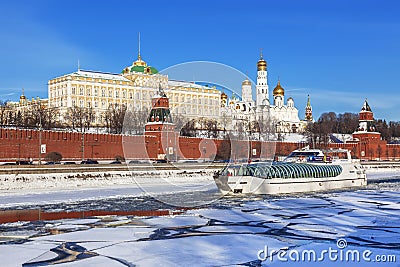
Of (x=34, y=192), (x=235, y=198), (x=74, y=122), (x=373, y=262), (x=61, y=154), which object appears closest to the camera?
A: (x=373, y=262)

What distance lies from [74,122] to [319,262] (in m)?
65.6

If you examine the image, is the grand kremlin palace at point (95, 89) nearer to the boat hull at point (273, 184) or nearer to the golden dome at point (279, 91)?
the golden dome at point (279, 91)

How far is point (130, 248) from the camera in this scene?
9.94m

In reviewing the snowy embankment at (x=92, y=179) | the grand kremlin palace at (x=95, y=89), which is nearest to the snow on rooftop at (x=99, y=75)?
the grand kremlin palace at (x=95, y=89)

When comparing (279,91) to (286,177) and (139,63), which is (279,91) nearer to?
(139,63)

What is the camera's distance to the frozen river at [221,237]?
887cm

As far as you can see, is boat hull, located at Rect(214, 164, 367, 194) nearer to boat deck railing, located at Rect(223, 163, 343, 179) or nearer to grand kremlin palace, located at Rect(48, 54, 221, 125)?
boat deck railing, located at Rect(223, 163, 343, 179)

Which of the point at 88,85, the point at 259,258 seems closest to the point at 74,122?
the point at 88,85

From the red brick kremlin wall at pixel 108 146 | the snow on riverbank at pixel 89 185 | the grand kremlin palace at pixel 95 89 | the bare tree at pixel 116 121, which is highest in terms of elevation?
the grand kremlin palace at pixel 95 89

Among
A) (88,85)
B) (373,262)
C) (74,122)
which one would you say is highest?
(88,85)

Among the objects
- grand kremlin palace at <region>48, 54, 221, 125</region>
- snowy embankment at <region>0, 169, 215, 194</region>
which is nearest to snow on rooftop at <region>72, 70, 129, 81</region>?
grand kremlin palace at <region>48, 54, 221, 125</region>

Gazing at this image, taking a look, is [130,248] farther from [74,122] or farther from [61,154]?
[74,122]

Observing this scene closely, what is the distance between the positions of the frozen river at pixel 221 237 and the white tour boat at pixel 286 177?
191 inches

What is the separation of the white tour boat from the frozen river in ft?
15.9
